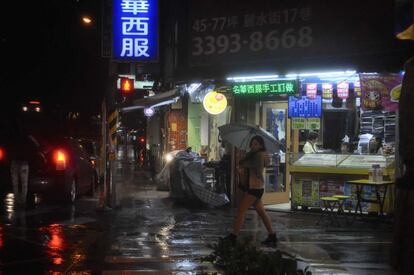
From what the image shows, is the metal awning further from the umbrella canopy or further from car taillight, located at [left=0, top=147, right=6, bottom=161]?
the umbrella canopy

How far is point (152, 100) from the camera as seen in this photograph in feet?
52.5

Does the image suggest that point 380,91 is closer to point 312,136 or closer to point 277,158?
point 312,136

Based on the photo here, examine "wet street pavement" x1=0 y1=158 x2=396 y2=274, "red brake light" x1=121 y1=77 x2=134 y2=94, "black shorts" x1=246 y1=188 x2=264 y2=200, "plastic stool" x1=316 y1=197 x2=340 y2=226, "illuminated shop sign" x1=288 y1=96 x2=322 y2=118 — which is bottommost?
"wet street pavement" x1=0 y1=158 x2=396 y2=274

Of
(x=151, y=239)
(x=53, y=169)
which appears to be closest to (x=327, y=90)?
(x=151, y=239)

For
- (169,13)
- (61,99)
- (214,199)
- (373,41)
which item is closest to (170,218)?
(214,199)

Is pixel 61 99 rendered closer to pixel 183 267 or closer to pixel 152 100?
pixel 152 100

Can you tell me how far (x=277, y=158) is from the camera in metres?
14.4

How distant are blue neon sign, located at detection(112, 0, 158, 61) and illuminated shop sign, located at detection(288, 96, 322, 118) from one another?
12.7 ft

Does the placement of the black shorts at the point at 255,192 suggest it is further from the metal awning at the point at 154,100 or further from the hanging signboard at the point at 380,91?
the metal awning at the point at 154,100

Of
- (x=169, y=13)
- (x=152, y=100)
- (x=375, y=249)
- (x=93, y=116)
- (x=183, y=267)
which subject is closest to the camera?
(x=183, y=267)

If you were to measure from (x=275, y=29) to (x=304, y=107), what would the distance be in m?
1.96

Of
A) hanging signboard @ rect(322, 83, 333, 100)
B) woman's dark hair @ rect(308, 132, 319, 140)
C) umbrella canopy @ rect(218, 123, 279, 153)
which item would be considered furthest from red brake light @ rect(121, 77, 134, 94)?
hanging signboard @ rect(322, 83, 333, 100)

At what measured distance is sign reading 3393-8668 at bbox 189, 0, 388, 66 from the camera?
39.2 ft

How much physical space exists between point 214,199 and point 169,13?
22.9 feet
